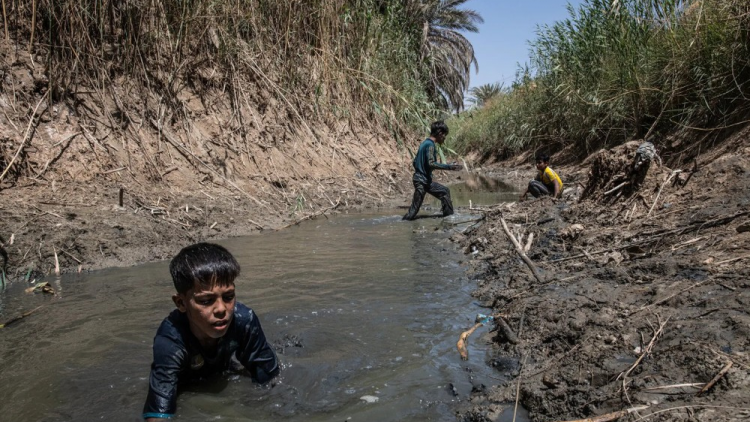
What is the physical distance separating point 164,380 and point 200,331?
29 centimetres

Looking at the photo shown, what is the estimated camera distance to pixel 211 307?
7.94 ft

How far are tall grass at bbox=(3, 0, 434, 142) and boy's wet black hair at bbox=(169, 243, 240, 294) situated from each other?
4857mm

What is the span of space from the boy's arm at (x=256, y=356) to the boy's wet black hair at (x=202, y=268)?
0.36 meters

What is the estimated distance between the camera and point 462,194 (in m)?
11.2

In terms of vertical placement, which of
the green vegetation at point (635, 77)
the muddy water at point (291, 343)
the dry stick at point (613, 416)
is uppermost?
the green vegetation at point (635, 77)

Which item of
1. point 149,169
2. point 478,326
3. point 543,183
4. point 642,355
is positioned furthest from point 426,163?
point 642,355

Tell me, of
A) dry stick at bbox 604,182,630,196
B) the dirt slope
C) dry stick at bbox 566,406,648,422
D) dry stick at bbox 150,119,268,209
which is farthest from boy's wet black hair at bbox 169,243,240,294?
dry stick at bbox 150,119,268,209

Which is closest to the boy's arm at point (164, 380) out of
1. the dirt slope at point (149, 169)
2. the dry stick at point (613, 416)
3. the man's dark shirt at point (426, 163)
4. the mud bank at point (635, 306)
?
the mud bank at point (635, 306)

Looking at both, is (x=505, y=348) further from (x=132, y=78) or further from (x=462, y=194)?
(x=462, y=194)

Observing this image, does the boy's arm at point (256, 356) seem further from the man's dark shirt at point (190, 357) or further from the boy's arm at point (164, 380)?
the boy's arm at point (164, 380)

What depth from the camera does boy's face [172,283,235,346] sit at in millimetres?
2410

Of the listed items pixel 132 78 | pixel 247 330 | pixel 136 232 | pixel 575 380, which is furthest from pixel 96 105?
pixel 575 380

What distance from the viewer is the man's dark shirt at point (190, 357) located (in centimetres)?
233

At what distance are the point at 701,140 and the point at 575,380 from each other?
5.18m
